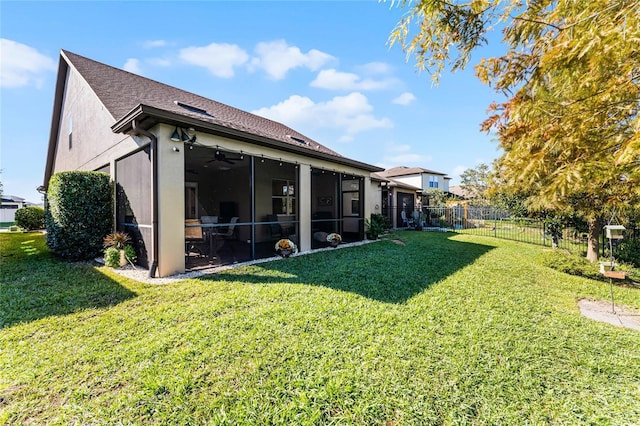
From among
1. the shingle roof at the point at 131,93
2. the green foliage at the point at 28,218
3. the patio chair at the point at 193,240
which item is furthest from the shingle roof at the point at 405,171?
the green foliage at the point at 28,218

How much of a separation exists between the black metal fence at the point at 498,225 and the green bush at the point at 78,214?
14420 millimetres

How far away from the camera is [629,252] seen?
25.4 ft

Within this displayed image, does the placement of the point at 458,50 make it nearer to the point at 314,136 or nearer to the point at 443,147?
the point at 443,147

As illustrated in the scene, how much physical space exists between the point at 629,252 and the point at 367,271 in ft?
27.2

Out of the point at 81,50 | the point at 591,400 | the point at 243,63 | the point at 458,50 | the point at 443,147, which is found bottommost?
the point at 591,400

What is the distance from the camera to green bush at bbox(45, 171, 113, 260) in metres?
6.69

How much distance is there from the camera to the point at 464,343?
300 centimetres

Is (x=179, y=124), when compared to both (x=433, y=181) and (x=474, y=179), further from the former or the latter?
(x=474, y=179)

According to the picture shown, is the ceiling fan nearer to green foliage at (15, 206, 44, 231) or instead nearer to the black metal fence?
the black metal fence

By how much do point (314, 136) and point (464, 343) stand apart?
1490 cm

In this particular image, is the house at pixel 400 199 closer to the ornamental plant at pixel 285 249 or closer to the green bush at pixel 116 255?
the ornamental plant at pixel 285 249

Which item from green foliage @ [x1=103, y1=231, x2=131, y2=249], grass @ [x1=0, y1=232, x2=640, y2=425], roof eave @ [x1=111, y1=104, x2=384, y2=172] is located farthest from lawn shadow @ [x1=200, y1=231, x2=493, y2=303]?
roof eave @ [x1=111, y1=104, x2=384, y2=172]

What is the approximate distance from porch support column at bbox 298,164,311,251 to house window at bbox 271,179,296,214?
3.56m

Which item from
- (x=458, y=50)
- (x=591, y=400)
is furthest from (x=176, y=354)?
(x=458, y=50)
